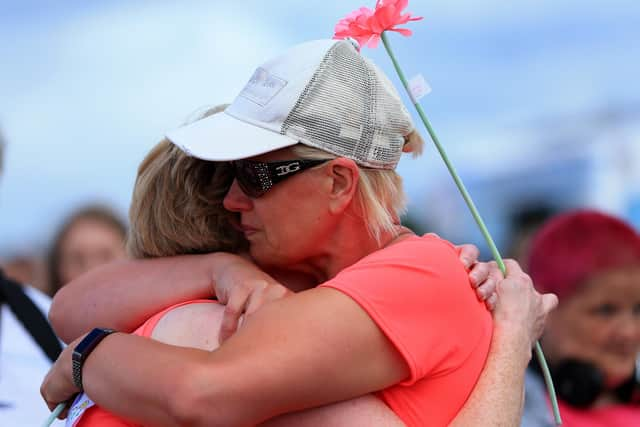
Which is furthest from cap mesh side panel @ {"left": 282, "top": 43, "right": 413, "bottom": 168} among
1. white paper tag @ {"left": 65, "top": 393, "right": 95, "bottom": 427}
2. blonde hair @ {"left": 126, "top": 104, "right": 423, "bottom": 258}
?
white paper tag @ {"left": 65, "top": 393, "right": 95, "bottom": 427}

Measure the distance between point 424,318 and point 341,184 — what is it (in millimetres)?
357

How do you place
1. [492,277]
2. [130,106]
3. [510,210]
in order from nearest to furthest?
[492,277] < [130,106] < [510,210]

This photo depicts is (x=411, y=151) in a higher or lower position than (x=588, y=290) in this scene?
higher

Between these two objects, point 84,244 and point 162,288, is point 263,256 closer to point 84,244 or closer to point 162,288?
point 162,288

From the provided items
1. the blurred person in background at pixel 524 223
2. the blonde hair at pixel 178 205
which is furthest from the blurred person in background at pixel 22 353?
the blurred person in background at pixel 524 223

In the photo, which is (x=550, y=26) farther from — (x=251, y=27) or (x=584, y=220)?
(x=584, y=220)

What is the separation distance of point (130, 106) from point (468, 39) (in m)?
3.02

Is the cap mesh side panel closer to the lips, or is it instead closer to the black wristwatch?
the lips

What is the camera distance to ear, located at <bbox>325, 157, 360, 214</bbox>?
1.86 meters

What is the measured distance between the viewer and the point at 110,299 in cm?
198

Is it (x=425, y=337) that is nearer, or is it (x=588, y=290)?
(x=425, y=337)

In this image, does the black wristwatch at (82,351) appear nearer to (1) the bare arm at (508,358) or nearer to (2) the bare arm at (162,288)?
(2) the bare arm at (162,288)

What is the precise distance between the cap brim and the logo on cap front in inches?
2.3

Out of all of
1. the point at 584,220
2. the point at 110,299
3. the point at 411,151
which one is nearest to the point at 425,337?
the point at 411,151
